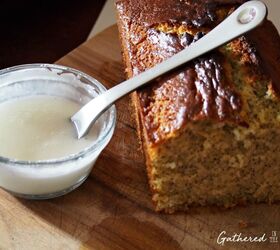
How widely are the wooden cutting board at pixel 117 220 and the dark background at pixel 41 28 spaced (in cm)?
105

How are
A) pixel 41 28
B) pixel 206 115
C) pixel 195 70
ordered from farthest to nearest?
pixel 41 28 → pixel 195 70 → pixel 206 115

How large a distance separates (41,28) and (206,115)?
5.23 feet

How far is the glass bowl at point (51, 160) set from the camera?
1.68 meters

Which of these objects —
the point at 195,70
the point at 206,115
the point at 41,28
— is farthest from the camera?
the point at 41,28

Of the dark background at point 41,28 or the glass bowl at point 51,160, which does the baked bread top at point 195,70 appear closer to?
the glass bowl at point 51,160

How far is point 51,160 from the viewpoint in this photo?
5.43 feet

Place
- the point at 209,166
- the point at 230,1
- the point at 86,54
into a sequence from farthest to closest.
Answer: the point at 86,54 < the point at 230,1 < the point at 209,166

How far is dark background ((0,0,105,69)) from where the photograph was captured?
2.83 meters

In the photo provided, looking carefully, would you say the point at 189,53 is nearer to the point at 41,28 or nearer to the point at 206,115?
the point at 206,115

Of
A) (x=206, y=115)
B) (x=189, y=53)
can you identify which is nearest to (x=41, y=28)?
(x=189, y=53)

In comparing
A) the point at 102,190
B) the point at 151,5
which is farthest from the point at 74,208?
the point at 151,5

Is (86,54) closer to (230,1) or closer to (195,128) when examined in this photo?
(230,1)

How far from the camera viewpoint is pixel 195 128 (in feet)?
5.30

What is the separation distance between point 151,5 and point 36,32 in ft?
3.59
